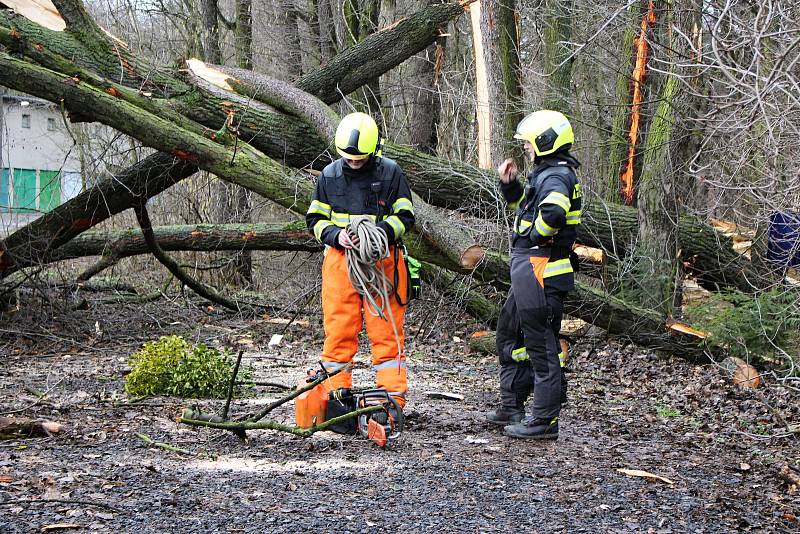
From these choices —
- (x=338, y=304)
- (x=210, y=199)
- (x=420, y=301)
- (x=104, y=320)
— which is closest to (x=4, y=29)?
(x=104, y=320)

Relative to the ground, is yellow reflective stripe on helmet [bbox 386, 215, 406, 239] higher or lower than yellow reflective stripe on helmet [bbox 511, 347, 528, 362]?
higher

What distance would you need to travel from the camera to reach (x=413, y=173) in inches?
371

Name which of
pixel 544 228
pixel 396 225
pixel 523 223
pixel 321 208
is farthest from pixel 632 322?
pixel 321 208

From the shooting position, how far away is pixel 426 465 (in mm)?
4895

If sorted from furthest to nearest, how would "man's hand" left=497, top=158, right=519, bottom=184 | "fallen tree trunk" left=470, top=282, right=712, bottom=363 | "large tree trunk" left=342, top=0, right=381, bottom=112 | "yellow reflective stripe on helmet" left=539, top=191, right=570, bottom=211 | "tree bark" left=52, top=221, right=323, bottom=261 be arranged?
"large tree trunk" left=342, top=0, right=381, bottom=112 → "tree bark" left=52, top=221, right=323, bottom=261 → "fallen tree trunk" left=470, top=282, right=712, bottom=363 → "man's hand" left=497, top=158, right=519, bottom=184 → "yellow reflective stripe on helmet" left=539, top=191, right=570, bottom=211

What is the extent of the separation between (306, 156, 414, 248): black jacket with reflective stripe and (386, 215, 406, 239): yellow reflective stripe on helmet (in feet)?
0.10

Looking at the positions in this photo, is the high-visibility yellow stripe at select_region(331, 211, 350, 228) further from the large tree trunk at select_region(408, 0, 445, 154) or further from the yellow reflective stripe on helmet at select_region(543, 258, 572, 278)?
the large tree trunk at select_region(408, 0, 445, 154)

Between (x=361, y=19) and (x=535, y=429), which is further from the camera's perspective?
(x=361, y=19)

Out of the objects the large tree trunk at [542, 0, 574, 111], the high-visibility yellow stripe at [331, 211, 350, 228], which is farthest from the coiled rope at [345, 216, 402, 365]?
the large tree trunk at [542, 0, 574, 111]

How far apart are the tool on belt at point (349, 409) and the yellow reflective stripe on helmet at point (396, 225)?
41.3 inches

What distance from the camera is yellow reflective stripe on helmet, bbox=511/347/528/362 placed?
5930 mm

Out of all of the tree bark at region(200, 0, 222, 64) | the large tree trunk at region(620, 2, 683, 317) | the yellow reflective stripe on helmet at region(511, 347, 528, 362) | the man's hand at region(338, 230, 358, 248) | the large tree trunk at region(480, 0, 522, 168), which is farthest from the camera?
the tree bark at region(200, 0, 222, 64)

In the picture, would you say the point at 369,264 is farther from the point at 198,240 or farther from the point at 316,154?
the point at 198,240

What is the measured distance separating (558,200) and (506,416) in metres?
1.63
